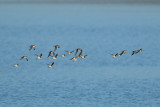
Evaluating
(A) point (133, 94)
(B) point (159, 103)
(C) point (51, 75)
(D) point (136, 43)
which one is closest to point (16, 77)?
(C) point (51, 75)

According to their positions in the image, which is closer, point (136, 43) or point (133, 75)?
point (133, 75)

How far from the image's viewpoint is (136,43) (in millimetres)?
72750

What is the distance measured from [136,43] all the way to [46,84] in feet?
118

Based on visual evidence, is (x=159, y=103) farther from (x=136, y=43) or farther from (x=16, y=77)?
(x=136, y=43)

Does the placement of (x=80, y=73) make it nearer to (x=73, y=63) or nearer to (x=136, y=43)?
(x=73, y=63)

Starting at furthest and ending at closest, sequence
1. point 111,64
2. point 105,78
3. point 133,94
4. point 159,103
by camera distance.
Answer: point 111,64 < point 105,78 < point 133,94 < point 159,103

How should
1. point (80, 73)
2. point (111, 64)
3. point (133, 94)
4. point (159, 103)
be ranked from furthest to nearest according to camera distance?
1. point (111, 64)
2. point (80, 73)
3. point (133, 94)
4. point (159, 103)

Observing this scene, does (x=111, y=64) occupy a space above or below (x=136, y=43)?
Result: below

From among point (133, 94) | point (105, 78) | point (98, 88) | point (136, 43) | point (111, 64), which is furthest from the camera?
point (136, 43)

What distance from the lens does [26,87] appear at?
122ft

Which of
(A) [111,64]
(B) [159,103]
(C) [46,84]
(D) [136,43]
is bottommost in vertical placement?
(B) [159,103]

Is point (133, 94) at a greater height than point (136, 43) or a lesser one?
lesser

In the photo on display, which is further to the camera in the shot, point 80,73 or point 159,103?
point 80,73

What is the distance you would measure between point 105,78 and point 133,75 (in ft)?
7.97
